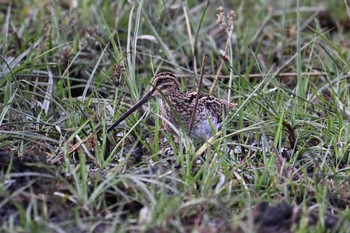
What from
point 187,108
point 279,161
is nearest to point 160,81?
point 187,108

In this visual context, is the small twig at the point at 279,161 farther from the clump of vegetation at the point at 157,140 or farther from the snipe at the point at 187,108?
the snipe at the point at 187,108

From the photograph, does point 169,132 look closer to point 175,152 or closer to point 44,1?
point 175,152

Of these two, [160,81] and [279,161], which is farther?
[160,81]

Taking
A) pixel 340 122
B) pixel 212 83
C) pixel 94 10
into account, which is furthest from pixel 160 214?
pixel 94 10

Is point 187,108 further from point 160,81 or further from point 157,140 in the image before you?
point 157,140

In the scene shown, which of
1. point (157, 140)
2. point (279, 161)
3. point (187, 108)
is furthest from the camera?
point (187, 108)

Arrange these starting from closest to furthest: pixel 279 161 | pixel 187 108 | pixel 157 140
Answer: pixel 279 161 → pixel 157 140 → pixel 187 108

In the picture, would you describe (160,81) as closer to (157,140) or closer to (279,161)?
(157,140)

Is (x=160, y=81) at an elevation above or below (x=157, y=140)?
above

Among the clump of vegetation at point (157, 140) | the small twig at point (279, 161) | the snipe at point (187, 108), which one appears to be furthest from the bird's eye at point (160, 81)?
the small twig at point (279, 161)
